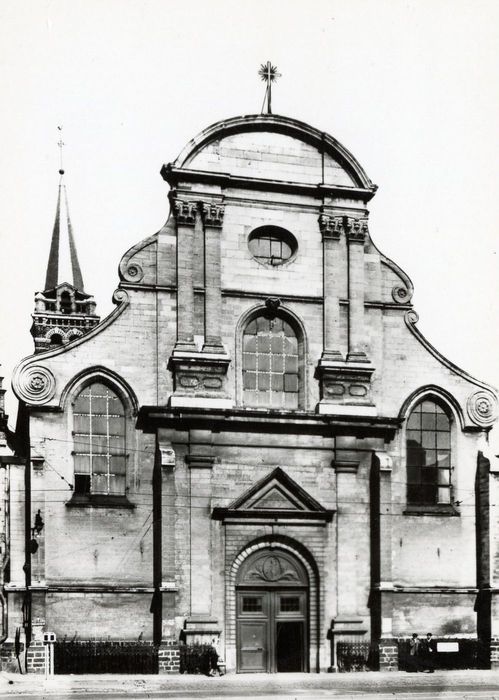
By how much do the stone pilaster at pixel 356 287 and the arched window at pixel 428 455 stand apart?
233 centimetres

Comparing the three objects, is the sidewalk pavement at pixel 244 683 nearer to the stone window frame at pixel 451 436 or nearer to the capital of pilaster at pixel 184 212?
the stone window frame at pixel 451 436

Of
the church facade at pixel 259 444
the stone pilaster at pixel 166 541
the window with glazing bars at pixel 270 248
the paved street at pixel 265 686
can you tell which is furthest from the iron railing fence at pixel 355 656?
the window with glazing bars at pixel 270 248

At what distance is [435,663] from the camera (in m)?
27.8

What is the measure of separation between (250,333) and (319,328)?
189 centimetres

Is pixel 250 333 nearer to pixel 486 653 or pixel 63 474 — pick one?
pixel 63 474

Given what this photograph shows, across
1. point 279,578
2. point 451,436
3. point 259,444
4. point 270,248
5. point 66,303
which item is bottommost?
point 279,578

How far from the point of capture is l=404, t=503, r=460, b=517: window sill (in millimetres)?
28516

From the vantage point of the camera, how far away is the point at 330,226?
29484mm

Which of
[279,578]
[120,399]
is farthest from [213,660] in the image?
[120,399]

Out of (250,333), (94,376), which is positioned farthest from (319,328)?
(94,376)

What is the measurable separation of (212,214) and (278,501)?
7.72m

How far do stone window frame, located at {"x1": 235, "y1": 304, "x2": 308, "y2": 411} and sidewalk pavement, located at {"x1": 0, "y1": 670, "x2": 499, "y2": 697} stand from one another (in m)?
6.83

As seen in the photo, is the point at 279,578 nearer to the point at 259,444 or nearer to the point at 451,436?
the point at 259,444

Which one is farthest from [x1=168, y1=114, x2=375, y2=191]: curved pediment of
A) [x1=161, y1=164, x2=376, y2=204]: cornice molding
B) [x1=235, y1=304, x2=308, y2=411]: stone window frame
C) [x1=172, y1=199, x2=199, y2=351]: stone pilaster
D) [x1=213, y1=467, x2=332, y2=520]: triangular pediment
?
[x1=213, y1=467, x2=332, y2=520]: triangular pediment
